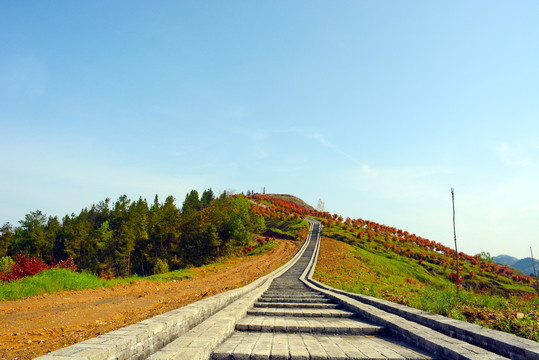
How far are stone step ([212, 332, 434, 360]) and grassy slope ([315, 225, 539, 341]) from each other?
240cm

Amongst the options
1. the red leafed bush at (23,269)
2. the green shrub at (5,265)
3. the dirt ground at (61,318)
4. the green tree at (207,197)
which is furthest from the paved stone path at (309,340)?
the green tree at (207,197)

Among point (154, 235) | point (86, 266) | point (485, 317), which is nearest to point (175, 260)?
point (154, 235)

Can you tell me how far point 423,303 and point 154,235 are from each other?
158ft

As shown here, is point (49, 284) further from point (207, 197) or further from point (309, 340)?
point (207, 197)

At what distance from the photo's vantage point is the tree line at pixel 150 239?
137ft

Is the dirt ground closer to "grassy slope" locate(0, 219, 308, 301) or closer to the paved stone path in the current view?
"grassy slope" locate(0, 219, 308, 301)

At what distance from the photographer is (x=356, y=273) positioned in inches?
966

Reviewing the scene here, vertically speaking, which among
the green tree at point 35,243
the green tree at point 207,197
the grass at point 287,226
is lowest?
the green tree at point 35,243

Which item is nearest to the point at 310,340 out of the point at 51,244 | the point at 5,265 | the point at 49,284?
the point at 49,284

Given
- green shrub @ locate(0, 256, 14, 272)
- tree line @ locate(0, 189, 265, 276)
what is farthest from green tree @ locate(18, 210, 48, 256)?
green shrub @ locate(0, 256, 14, 272)

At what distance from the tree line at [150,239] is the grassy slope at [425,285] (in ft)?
45.5

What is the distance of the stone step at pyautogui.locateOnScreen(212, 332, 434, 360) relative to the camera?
13.9ft

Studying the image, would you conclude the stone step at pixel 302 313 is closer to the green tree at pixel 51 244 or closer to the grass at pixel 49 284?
the grass at pixel 49 284

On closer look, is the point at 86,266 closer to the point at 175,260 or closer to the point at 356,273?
the point at 175,260
